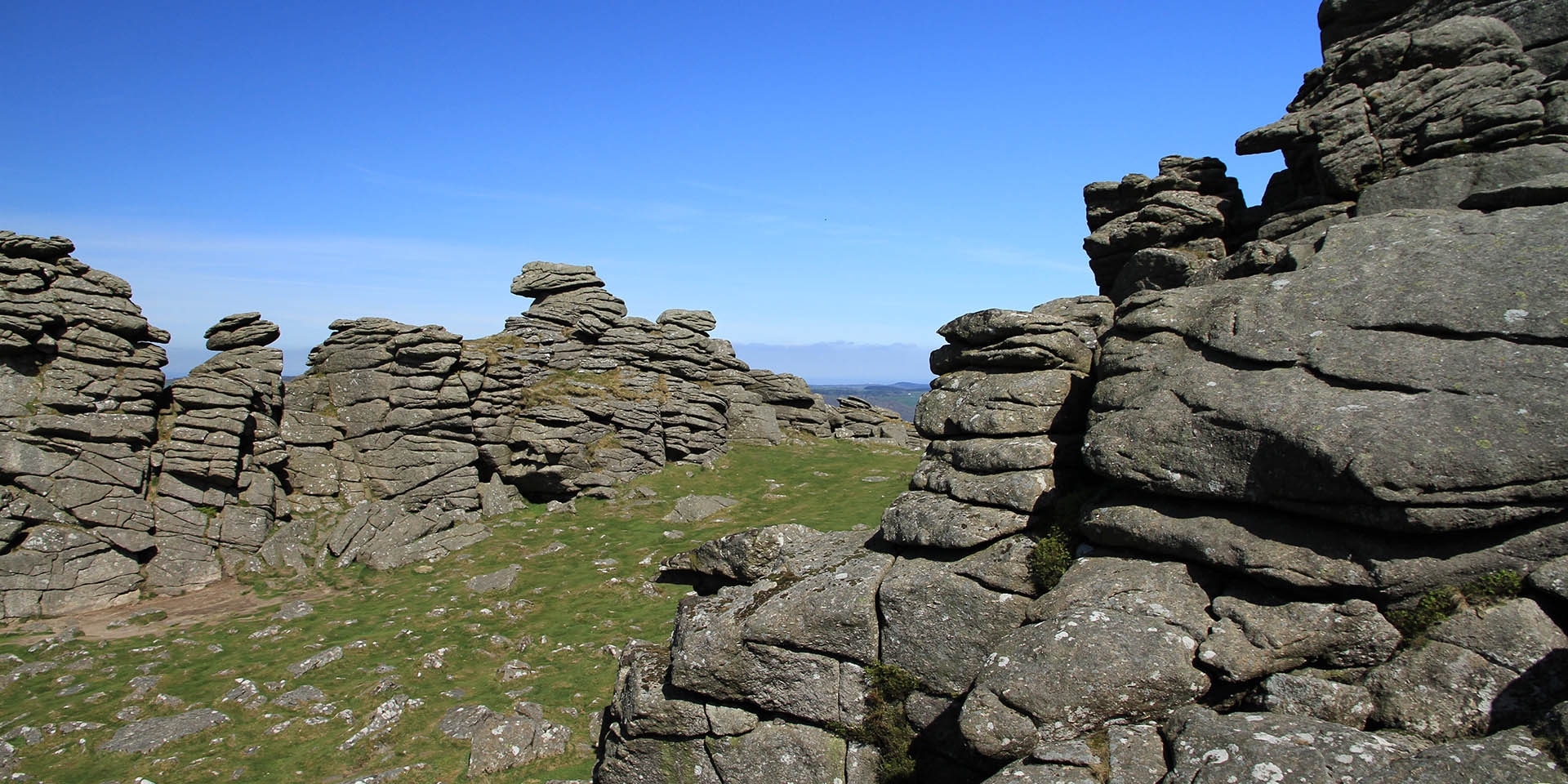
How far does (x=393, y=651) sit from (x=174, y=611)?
1261 cm

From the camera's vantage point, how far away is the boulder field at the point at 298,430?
36344mm

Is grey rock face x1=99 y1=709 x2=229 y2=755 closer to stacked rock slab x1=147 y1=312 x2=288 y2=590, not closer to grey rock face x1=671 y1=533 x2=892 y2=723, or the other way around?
stacked rock slab x1=147 y1=312 x2=288 y2=590

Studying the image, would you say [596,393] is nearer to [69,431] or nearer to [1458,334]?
[69,431]

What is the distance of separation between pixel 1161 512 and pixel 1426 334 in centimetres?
569

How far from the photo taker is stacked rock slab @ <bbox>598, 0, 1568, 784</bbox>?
1214 cm

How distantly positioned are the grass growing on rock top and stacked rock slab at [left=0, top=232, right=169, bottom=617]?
2.24 metres

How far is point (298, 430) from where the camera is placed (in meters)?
43.5

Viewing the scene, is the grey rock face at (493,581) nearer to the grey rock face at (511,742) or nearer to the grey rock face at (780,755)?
the grey rock face at (511,742)

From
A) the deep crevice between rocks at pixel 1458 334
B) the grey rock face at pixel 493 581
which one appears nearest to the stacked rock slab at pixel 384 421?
the grey rock face at pixel 493 581

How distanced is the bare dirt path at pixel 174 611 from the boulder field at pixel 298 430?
2.15 ft

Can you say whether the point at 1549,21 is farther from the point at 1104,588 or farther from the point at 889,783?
the point at 889,783

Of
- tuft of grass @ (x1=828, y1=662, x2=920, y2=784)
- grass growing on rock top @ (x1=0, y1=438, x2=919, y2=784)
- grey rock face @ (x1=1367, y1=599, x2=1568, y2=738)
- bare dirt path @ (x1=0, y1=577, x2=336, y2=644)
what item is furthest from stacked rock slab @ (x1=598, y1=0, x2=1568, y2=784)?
bare dirt path @ (x1=0, y1=577, x2=336, y2=644)

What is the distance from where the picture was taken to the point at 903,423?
66.2 meters

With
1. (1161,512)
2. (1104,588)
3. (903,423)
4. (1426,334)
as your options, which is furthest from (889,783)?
(903,423)
